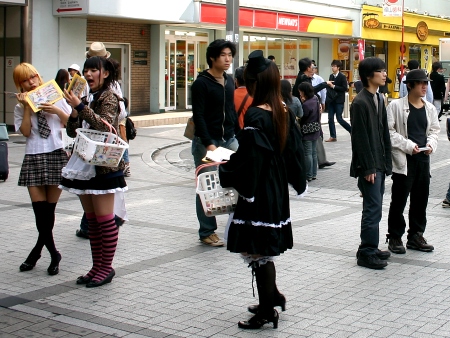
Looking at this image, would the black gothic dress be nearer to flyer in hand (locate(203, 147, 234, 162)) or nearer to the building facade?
flyer in hand (locate(203, 147, 234, 162))

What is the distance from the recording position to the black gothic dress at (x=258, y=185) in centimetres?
488

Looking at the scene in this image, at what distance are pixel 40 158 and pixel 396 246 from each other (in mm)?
3322

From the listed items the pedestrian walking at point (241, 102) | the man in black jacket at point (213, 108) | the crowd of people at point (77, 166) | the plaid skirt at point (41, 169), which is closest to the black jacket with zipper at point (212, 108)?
the man in black jacket at point (213, 108)

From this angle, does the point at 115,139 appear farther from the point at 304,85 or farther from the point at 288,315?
the point at 304,85

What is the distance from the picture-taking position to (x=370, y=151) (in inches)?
257

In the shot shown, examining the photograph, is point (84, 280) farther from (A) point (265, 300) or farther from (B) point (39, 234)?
(A) point (265, 300)

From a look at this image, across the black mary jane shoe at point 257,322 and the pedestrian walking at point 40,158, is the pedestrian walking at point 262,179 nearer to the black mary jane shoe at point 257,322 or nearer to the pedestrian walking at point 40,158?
the black mary jane shoe at point 257,322

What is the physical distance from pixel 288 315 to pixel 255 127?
54.3 inches

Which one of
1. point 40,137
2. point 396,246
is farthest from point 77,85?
point 396,246

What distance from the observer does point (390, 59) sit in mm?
36844

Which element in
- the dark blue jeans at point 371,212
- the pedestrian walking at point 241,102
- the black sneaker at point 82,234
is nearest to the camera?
the dark blue jeans at point 371,212

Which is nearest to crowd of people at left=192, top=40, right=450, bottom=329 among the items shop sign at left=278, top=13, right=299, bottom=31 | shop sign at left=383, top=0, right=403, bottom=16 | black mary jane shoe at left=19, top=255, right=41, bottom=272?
black mary jane shoe at left=19, top=255, right=41, bottom=272

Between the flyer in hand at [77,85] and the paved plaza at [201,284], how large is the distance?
1511 millimetres

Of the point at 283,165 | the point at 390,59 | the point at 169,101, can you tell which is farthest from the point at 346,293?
the point at 390,59
